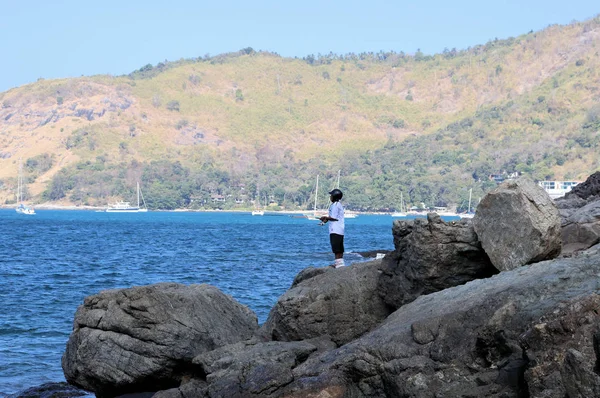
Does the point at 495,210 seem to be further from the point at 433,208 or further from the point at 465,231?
the point at 433,208

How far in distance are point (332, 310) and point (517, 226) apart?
2.64m

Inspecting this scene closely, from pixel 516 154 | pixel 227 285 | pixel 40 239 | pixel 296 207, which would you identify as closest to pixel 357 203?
pixel 296 207

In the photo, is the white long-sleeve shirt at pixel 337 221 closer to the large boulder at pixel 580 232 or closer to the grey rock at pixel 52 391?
the large boulder at pixel 580 232

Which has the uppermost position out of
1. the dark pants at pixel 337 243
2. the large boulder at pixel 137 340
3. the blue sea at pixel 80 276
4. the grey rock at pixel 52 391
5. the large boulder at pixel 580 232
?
the large boulder at pixel 580 232

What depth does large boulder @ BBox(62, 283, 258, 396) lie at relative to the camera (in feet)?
38.5

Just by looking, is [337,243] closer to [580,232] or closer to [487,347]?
[580,232]

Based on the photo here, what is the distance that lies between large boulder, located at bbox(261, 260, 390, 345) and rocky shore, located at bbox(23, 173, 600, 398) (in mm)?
18

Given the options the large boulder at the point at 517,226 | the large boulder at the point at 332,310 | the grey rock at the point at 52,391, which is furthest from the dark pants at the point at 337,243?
the grey rock at the point at 52,391

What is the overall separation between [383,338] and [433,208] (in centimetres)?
17356

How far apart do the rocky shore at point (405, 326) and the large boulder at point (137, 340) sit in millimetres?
19

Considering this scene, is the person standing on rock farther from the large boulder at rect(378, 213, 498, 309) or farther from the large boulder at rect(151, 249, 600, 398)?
the large boulder at rect(151, 249, 600, 398)

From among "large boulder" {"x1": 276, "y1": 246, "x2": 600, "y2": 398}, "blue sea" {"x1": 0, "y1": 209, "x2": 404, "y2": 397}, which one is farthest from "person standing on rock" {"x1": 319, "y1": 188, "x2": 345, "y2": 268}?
"blue sea" {"x1": 0, "y1": 209, "x2": 404, "y2": 397}

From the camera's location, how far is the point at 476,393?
8.46 meters

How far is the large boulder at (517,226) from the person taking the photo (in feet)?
35.8
